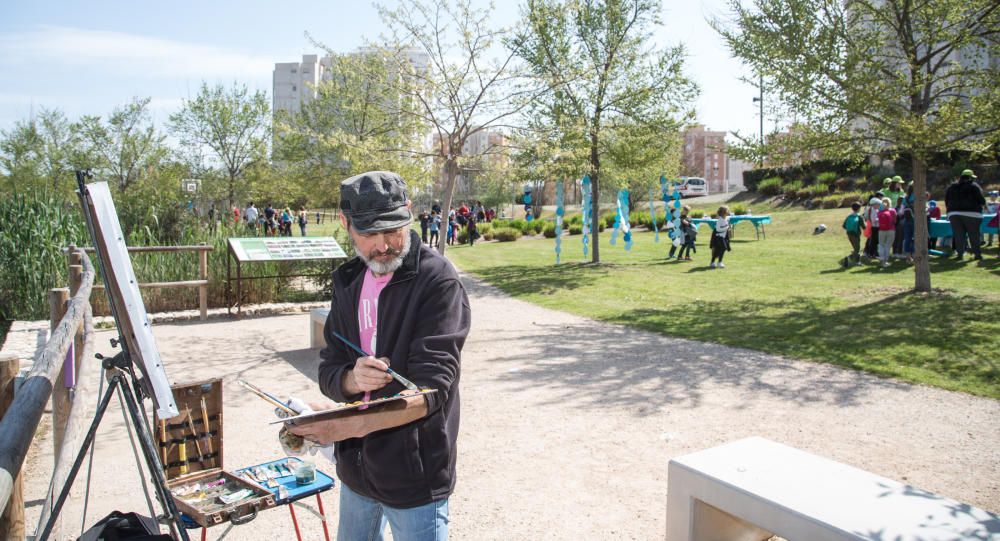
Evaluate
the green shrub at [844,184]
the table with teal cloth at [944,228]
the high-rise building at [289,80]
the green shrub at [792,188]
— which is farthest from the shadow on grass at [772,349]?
the high-rise building at [289,80]

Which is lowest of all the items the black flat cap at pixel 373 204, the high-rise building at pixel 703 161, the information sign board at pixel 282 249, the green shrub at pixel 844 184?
the information sign board at pixel 282 249

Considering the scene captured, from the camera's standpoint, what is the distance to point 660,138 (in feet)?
61.4

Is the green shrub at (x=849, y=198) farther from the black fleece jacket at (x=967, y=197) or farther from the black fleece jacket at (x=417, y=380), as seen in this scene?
the black fleece jacket at (x=417, y=380)

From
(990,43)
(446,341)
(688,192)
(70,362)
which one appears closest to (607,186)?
(990,43)

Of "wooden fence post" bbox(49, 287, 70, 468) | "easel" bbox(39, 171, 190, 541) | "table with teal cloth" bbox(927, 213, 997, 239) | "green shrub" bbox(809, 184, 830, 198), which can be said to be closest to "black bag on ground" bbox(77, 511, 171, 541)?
"easel" bbox(39, 171, 190, 541)

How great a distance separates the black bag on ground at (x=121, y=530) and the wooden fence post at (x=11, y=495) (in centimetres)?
18

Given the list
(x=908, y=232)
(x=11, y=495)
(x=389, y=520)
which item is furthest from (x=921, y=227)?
(x=11, y=495)

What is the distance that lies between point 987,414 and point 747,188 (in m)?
33.9

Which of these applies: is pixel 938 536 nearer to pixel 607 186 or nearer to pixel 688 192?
pixel 607 186

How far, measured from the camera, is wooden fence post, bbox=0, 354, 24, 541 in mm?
2164

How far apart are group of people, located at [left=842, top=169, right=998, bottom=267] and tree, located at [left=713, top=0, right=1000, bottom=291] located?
368cm

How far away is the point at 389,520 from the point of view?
7.62 ft

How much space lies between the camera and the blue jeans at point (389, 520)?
225 centimetres

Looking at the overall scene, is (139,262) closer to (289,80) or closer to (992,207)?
(992,207)
